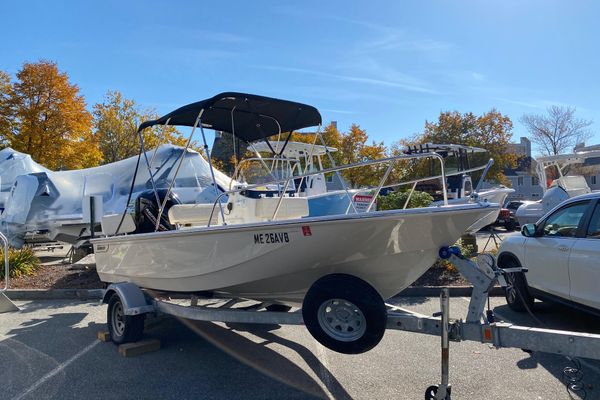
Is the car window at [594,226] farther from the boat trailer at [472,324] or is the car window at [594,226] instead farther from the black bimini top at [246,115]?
the black bimini top at [246,115]

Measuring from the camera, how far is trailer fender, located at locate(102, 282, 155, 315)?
5.39 m

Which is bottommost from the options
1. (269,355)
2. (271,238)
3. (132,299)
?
(269,355)

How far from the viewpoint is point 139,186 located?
14.1 m

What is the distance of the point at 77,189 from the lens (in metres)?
14.9

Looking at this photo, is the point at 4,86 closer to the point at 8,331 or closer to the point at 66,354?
the point at 8,331

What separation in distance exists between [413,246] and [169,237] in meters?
2.69

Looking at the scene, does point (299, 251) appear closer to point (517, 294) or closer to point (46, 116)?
point (517, 294)

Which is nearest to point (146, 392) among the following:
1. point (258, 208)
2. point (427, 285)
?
point (258, 208)

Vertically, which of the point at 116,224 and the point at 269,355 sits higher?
the point at 116,224

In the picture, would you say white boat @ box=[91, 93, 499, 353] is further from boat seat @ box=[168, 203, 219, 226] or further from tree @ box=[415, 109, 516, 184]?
tree @ box=[415, 109, 516, 184]

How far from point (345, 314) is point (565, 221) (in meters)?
3.31

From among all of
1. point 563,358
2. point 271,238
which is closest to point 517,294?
point 563,358

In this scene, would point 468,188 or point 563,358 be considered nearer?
point 563,358

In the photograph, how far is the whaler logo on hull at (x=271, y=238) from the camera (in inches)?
167
